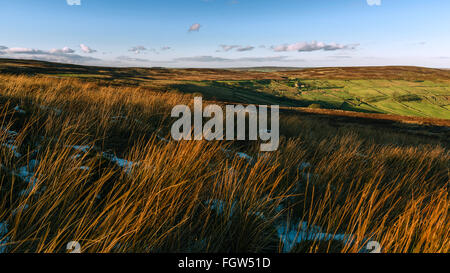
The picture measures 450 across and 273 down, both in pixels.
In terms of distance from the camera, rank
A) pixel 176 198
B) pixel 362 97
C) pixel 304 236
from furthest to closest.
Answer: pixel 362 97
pixel 176 198
pixel 304 236

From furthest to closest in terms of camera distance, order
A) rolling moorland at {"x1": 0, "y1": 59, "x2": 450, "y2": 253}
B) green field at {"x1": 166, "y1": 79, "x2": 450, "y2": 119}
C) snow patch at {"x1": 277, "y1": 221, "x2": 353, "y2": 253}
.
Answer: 1. green field at {"x1": 166, "y1": 79, "x2": 450, "y2": 119}
2. snow patch at {"x1": 277, "y1": 221, "x2": 353, "y2": 253}
3. rolling moorland at {"x1": 0, "y1": 59, "x2": 450, "y2": 253}

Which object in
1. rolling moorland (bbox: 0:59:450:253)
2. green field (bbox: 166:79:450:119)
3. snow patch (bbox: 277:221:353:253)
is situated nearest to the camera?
rolling moorland (bbox: 0:59:450:253)

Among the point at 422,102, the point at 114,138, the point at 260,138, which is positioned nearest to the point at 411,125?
the point at 260,138

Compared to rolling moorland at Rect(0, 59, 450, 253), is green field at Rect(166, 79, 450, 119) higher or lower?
higher

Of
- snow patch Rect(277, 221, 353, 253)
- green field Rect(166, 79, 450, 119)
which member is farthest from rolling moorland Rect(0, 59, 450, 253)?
green field Rect(166, 79, 450, 119)

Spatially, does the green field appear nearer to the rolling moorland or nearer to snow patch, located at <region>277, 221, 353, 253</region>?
the rolling moorland

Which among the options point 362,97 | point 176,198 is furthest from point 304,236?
point 362,97

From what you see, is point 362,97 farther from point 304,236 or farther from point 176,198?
point 176,198

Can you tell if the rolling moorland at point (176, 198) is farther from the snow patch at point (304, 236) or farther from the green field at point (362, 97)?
the green field at point (362, 97)

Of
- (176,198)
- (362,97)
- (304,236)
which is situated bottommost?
(304,236)

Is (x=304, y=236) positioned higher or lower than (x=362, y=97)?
lower

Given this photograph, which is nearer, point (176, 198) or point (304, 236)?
point (304, 236)

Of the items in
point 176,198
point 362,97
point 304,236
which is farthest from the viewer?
point 362,97
